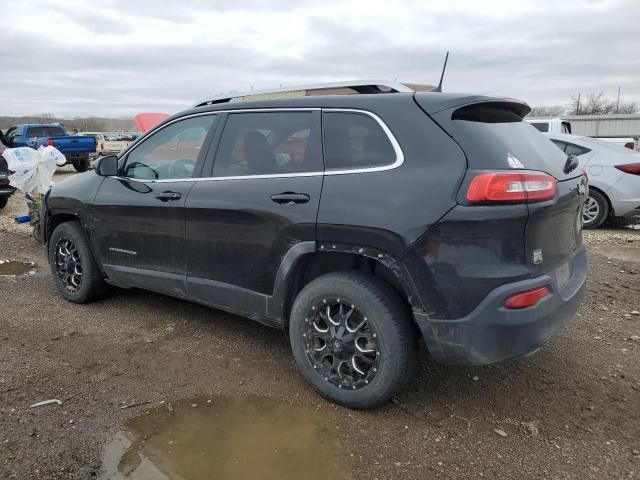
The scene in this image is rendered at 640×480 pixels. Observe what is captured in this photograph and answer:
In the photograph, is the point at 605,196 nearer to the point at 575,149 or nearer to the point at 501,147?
the point at 575,149

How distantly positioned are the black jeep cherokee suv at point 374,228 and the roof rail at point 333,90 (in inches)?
7.3

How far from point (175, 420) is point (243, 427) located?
1.32ft

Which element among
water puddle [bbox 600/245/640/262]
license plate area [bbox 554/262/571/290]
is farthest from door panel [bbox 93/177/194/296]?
water puddle [bbox 600/245/640/262]

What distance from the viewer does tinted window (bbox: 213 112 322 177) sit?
328 centimetres

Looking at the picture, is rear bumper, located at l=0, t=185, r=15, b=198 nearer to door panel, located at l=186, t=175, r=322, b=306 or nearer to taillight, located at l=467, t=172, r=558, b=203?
door panel, located at l=186, t=175, r=322, b=306

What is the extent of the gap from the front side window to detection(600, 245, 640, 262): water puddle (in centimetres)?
526

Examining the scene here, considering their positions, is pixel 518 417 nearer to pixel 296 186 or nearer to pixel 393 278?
pixel 393 278

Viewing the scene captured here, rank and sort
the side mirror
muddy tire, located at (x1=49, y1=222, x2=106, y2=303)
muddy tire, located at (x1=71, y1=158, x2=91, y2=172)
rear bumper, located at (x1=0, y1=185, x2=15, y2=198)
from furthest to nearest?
1. muddy tire, located at (x1=71, y1=158, x2=91, y2=172)
2. rear bumper, located at (x1=0, y1=185, x2=15, y2=198)
3. muddy tire, located at (x1=49, y1=222, x2=106, y2=303)
4. the side mirror

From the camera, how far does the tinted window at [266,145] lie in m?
3.28

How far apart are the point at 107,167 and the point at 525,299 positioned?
336 cm

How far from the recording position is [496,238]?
259 centimetres

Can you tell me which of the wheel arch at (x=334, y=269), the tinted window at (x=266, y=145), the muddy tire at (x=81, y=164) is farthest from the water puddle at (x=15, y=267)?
the muddy tire at (x=81, y=164)

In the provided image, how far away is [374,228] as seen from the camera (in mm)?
2818

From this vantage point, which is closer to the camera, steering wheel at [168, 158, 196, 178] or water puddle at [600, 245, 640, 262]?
steering wheel at [168, 158, 196, 178]
